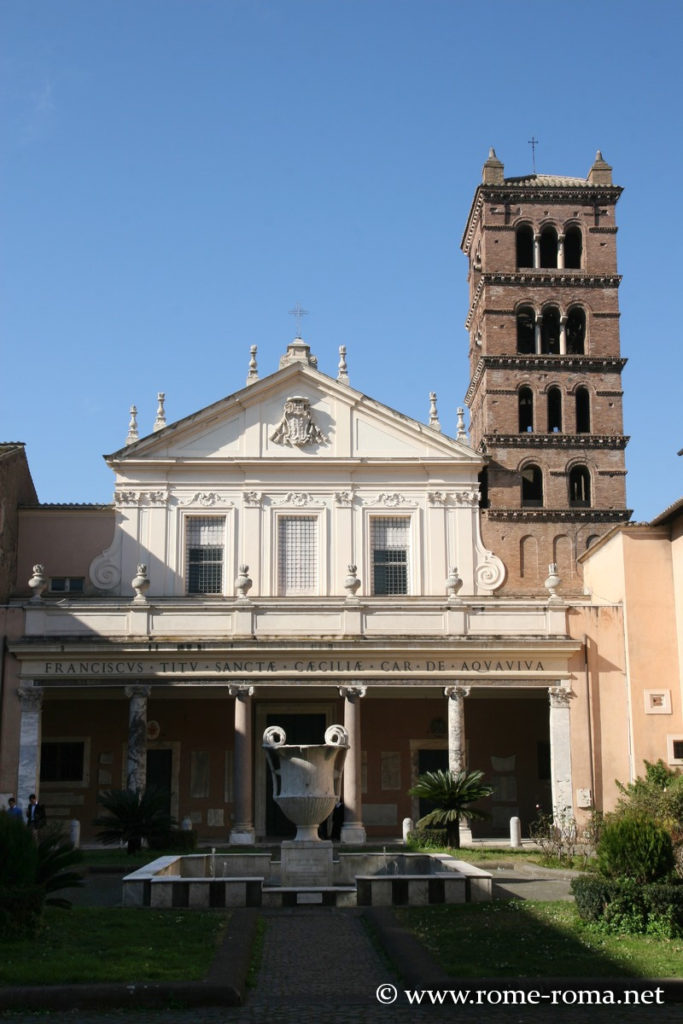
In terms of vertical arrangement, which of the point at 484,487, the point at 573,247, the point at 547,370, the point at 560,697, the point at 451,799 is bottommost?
the point at 451,799

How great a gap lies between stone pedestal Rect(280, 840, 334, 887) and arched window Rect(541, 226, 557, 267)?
105ft

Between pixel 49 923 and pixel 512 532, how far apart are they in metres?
29.4

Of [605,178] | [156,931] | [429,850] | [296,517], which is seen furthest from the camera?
[605,178]

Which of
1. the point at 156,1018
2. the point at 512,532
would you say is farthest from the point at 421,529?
the point at 156,1018

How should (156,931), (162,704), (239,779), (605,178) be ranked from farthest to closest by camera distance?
(605,178) < (162,704) < (239,779) < (156,931)

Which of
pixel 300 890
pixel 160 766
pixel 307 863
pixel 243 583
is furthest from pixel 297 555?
pixel 300 890

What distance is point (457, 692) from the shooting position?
31344mm

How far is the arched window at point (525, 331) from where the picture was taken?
4619cm

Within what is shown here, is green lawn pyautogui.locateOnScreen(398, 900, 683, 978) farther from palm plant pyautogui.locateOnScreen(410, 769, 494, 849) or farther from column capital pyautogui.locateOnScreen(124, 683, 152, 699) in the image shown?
column capital pyautogui.locateOnScreen(124, 683, 152, 699)

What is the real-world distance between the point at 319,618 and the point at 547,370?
1739cm

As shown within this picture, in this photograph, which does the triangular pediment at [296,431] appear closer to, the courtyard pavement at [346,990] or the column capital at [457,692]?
the column capital at [457,692]

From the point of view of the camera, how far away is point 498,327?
45531 millimetres

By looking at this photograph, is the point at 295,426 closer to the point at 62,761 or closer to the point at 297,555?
the point at 297,555

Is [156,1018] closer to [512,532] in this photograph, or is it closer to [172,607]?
[172,607]
